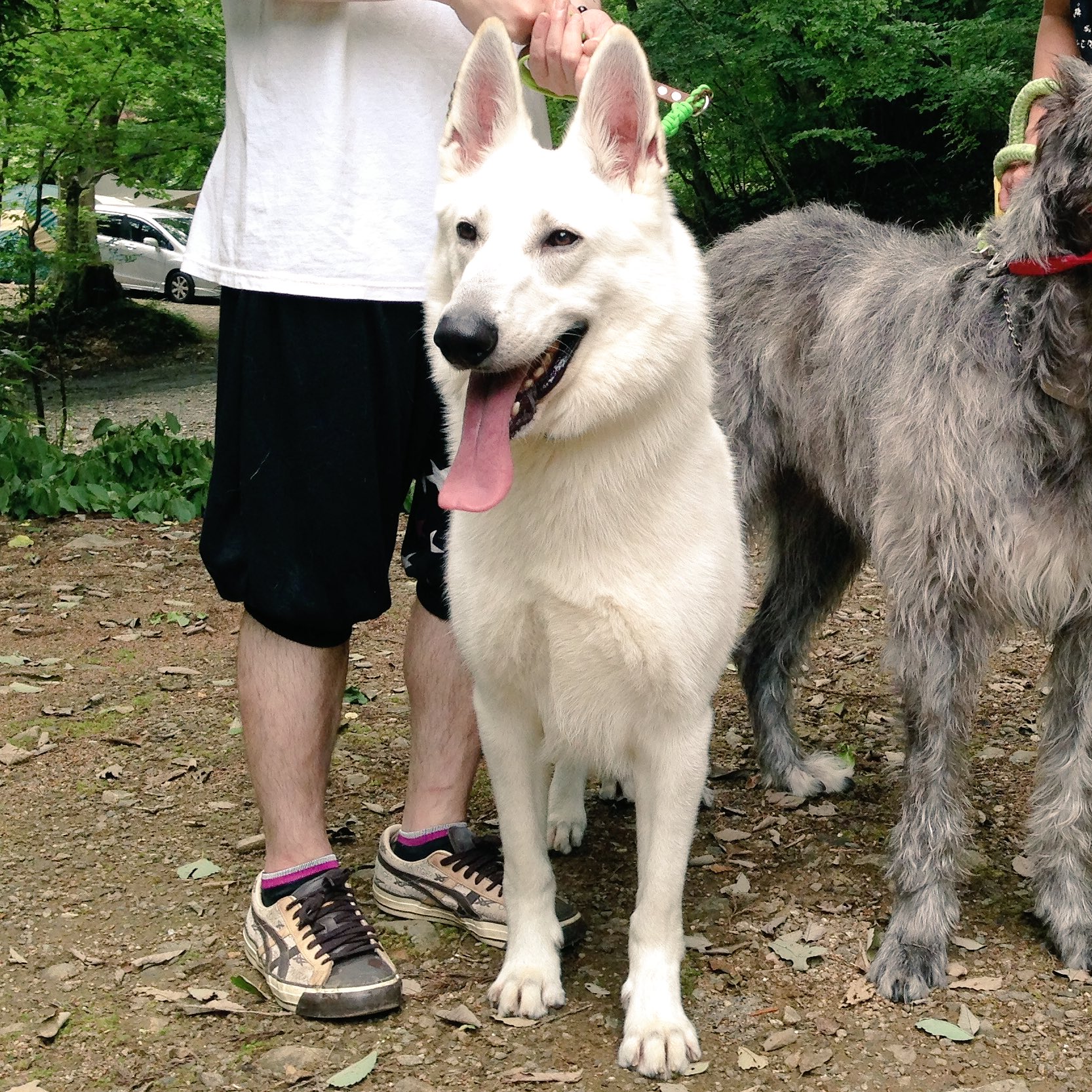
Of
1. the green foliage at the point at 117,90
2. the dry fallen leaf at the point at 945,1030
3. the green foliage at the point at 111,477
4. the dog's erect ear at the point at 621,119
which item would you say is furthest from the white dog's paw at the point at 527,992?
the green foliage at the point at 117,90

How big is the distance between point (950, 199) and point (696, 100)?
6243 mm

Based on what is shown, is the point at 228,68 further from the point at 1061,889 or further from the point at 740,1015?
the point at 1061,889

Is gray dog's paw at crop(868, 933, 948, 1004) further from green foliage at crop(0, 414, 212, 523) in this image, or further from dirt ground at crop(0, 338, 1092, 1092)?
green foliage at crop(0, 414, 212, 523)

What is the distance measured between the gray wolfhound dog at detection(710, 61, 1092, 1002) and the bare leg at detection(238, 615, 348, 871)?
1.37m

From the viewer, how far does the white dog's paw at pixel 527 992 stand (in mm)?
2703

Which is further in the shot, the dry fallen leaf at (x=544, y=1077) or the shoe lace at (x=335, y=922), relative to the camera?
the shoe lace at (x=335, y=922)

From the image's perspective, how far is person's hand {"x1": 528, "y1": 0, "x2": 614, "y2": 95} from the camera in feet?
8.49

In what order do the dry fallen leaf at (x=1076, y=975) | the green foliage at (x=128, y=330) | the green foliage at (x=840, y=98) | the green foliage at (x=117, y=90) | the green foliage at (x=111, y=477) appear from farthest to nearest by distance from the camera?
1. the green foliage at (x=128, y=330)
2. the green foliage at (x=117, y=90)
3. the green foliage at (x=840, y=98)
4. the green foliage at (x=111, y=477)
5. the dry fallen leaf at (x=1076, y=975)

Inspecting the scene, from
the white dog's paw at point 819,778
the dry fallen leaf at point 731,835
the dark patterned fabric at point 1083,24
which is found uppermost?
the dark patterned fabric at point 1083,24

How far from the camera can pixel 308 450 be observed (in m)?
2.73

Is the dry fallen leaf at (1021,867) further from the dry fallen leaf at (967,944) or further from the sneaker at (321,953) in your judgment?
the sneaker at (321,953)

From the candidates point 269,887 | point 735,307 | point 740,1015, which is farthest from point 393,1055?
point 735,307

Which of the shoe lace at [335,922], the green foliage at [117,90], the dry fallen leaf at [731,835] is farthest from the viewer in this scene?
the green foliage at [117,90]

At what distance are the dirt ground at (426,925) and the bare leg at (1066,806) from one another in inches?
4.0
